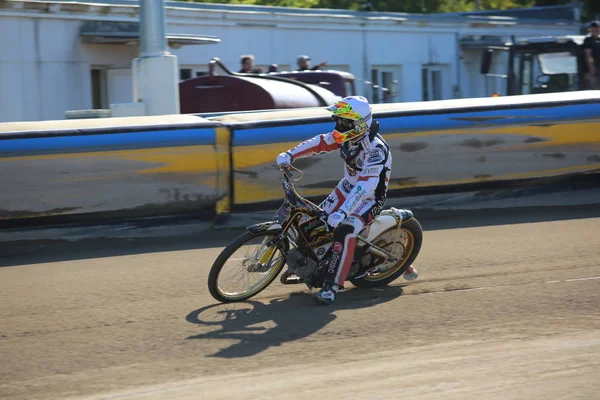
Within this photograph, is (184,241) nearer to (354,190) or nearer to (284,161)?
(284,161)

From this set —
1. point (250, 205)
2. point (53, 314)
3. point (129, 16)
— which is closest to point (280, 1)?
point (129, 16)

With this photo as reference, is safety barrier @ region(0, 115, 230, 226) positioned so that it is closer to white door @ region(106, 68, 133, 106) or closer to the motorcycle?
the motorcycle

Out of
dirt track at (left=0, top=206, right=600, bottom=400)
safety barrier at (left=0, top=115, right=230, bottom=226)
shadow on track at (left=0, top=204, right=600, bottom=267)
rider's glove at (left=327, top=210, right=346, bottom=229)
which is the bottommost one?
dirt track at (left=0, top=206, right=600, bottom=400)

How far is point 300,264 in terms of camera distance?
780 centimetres

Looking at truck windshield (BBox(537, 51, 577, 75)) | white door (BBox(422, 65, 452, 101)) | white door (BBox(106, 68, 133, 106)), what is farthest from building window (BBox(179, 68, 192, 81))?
white door (BBox(422, 65, 452, 101))

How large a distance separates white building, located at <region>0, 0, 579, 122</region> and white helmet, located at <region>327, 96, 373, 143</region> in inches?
557

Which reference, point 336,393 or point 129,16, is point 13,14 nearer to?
point 129,16

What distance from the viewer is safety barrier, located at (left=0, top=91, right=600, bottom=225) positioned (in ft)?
33.1

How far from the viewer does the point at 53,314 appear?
7.44 m

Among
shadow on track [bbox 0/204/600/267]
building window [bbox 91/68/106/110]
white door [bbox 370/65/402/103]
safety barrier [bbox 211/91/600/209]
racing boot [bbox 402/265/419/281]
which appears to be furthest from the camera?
white door [bbox 370/65/402/103]

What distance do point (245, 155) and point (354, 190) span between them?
11.1 feet

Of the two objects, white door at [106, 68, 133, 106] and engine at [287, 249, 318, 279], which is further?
white door at [106, 68, 133, 106]

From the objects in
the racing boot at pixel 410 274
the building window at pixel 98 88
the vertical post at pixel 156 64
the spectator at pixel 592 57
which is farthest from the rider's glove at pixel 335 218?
the building window at pixel 98 88

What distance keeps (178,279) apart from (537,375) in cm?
384
